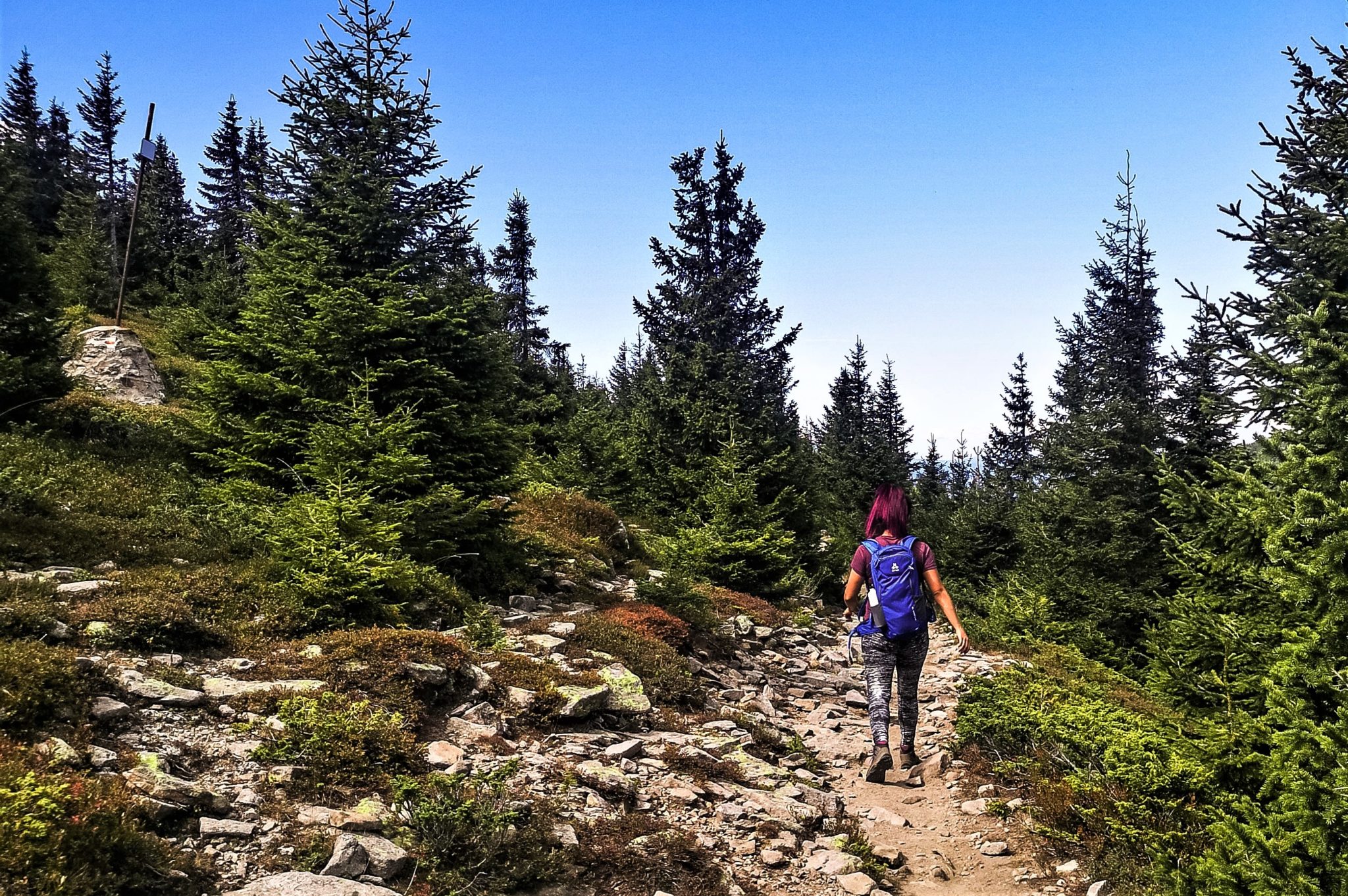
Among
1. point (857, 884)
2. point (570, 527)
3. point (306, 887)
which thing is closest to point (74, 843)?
point (306, 887)

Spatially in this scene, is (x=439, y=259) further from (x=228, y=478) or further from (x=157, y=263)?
(x=157, y=263)

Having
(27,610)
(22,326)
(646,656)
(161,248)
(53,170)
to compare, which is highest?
(53,170)

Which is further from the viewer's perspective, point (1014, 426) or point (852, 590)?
point (1014, 426)

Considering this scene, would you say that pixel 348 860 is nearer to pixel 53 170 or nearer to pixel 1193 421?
pixel 1193 421

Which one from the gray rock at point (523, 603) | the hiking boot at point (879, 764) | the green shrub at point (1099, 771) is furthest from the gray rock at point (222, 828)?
the gray rock at point (523, 603)

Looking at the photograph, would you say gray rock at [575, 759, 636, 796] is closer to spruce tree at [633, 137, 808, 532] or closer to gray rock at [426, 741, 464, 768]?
gray rock at [426, 741, 464, 768]

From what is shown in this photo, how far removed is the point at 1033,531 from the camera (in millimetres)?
18875

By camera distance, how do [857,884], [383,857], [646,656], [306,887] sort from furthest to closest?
1. [646,656]
2. [857,884]
3. [383,857]
4. [306,887]

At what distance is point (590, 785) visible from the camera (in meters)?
6.20

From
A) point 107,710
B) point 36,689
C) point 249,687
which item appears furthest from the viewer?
point 249,687

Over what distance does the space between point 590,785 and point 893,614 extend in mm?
3554

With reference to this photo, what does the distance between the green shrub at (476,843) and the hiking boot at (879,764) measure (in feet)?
12.9

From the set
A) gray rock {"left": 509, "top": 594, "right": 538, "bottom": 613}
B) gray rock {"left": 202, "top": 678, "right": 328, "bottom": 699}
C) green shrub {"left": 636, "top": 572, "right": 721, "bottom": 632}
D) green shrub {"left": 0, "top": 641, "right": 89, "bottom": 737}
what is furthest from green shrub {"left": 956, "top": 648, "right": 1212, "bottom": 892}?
green shrub {"left": 0, "top": 641, "right": 89, "bottom": 737}

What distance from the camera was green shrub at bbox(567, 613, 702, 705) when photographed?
9.44m
